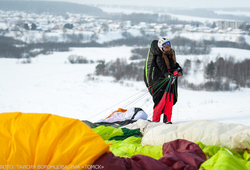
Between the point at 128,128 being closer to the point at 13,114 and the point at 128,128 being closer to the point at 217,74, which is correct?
the point at 13,114

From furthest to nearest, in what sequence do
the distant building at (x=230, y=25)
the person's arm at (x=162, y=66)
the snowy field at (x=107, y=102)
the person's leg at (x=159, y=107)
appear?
the distant building at (x=230, y=25), the snowy field at (x=107, y=102), the person's leg at (x=159, y=107), the person's arm at (x=162, y=66)

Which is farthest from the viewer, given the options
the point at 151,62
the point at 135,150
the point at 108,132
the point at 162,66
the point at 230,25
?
the point at 230,25

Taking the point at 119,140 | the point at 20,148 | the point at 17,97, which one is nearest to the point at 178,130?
the point at 119,140

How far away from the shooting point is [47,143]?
1136 mm

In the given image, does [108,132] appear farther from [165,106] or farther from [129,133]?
[165,106]

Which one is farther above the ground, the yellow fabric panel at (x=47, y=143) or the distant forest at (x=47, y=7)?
the distant forest at (x=47, y=7)

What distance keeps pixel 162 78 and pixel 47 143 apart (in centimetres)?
236

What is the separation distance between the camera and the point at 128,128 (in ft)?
8.52

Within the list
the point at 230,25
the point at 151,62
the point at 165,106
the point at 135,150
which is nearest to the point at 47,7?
the point at 230,25

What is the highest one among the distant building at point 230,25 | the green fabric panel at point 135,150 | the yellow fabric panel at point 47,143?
the distant building at point 230,25

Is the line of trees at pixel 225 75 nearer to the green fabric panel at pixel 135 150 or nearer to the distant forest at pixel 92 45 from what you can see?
the distant forest at pixel 92 45

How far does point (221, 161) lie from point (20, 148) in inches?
42.2

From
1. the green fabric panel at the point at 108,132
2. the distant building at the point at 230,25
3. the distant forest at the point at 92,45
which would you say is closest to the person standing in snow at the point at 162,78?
the green fabric panel at the point at 108,132

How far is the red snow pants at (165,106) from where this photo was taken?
3234 millimetres
